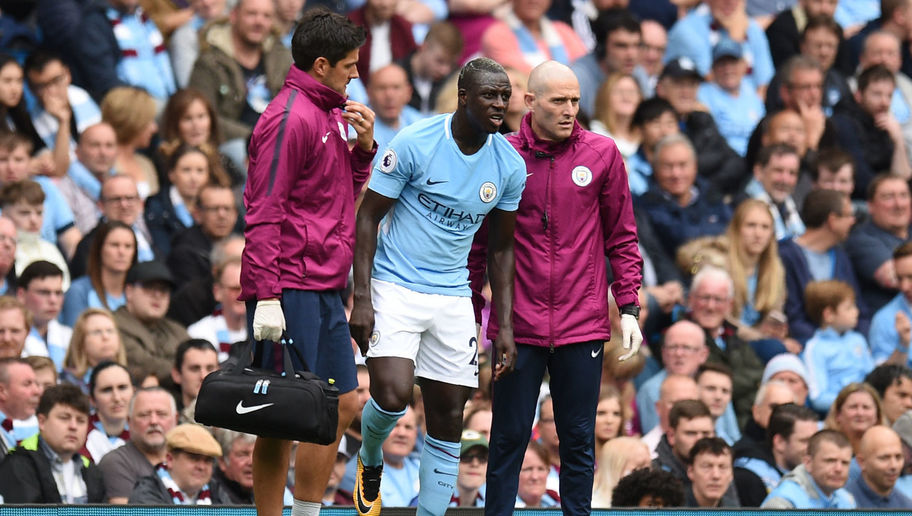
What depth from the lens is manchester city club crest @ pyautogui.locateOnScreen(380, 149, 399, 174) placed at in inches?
288

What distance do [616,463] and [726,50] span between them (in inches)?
220

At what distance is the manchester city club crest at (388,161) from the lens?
732 cm

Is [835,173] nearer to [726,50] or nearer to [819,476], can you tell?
[726,50]

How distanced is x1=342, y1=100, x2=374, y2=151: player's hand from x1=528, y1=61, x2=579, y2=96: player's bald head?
28.0 inches

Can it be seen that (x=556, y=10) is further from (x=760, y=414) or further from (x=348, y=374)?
(x=348, y=374)

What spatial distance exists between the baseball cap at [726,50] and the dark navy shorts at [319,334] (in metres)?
7.96

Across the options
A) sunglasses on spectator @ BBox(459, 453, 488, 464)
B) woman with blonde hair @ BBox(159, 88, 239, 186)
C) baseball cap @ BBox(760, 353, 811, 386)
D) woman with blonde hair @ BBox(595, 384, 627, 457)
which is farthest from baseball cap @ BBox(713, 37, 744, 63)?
sunglasses on spectator @ BBox(459, 453, 488, 464)

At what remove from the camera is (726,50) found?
1480cm

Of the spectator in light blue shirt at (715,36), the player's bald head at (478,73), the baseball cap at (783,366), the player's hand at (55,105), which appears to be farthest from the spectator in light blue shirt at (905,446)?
the player's hand at (55,105)

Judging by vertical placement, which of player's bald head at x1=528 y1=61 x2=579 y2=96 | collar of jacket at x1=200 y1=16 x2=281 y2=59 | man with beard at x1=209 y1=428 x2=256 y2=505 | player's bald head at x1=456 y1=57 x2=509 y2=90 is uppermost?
collar of jacket at x1=200 y1=16 x2=281 y2=59

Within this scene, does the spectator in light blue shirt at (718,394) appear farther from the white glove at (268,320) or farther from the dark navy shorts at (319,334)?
the white glove at (268,320)

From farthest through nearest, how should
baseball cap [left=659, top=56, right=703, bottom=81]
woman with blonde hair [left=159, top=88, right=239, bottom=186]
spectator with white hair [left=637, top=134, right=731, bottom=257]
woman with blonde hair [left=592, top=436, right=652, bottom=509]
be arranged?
1. baseball cap [left=659, top=56, right=703, bottom=81]
2. spectator with white hair [left=637, top=134, right=731, bottom=257]
3. woman with blonde hair [left=159, top=88, right=239, bottom=186]
4. woman with blonde hair [left=592, top=436, right=652, bottom=509]

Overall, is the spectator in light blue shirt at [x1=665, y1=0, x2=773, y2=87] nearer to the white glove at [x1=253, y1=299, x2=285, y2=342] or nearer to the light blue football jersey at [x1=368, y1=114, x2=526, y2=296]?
the light blue football jersey at [x1=368, y1=114, x2=526, y2=296]

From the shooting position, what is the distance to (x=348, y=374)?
7469mm
